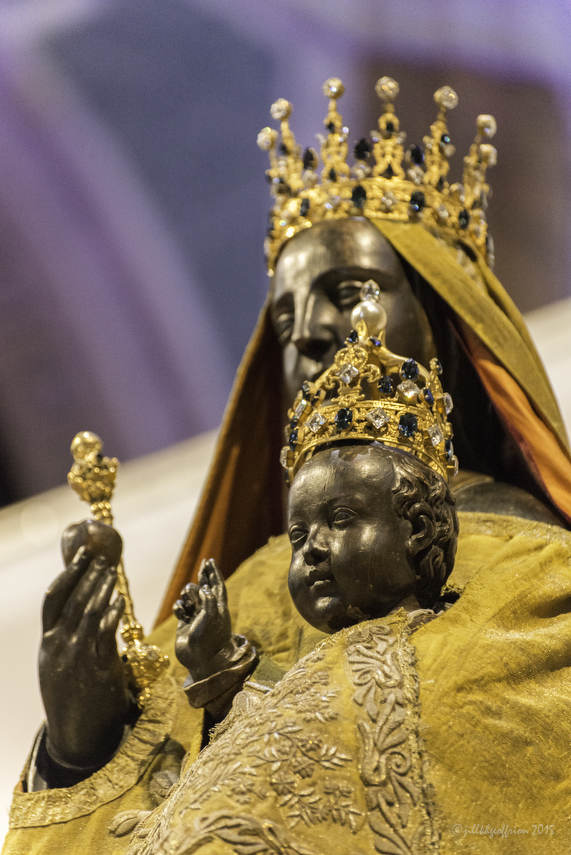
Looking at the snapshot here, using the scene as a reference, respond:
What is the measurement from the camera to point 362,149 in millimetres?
3551

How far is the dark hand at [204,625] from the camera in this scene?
98.0 inches

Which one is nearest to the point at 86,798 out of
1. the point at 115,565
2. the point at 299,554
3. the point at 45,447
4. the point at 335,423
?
the point at 115,565

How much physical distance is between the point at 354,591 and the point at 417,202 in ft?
4.72

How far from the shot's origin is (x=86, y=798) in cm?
267

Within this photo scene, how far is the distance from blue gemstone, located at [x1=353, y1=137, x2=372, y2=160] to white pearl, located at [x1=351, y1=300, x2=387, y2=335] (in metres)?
0.94

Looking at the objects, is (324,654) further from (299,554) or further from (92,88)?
(92,88)

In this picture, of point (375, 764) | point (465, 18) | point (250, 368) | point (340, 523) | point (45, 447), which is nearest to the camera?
point (375, 764)

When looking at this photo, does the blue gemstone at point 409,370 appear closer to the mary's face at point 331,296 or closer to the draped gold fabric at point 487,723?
the draped gold fabric at point 487,723

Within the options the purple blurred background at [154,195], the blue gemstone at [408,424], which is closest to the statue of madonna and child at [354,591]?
the blue gemstone at [408,424]

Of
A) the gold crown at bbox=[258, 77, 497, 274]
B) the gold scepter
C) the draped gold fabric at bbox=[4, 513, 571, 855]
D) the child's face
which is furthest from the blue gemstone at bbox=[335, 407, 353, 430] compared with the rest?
the gold crown at bbox=[258, 77, 497, 274]

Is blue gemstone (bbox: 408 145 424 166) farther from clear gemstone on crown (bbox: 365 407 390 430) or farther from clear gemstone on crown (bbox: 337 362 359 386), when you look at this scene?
clear gemstone on crown (bbox: 365 407 390 430)

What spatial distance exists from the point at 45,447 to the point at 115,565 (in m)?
3.04

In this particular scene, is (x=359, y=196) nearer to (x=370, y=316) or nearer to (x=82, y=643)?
(x=370, y=316)

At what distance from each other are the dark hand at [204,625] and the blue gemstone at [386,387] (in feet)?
1.47
